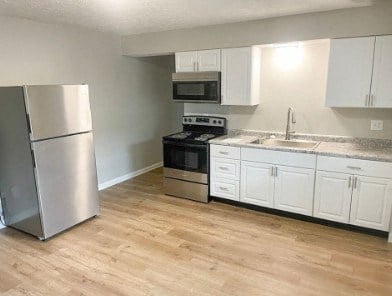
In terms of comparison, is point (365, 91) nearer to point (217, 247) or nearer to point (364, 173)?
point (364, 173)

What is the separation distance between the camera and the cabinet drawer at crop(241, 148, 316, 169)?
3.18 meters

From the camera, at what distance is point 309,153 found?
10.3 ft

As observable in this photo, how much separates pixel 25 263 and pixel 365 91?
3716mm

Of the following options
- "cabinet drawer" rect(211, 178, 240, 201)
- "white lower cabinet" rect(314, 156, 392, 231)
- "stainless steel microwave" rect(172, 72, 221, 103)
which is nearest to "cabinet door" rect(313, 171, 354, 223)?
"white lower cabinet" rect(314, 156, 392, 231)

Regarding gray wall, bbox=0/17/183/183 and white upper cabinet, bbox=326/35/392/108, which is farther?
gray wall, bbox=0/17/183/183

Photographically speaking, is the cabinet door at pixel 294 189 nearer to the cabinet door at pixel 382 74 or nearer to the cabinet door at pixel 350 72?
the cabinet door at pixel 350 72

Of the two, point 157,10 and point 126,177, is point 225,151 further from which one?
point 126,177

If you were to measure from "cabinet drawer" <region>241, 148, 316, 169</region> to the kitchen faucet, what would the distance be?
1.76 feet

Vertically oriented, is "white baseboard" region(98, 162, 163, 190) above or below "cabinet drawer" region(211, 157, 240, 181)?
below

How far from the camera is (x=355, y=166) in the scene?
2.95 metres

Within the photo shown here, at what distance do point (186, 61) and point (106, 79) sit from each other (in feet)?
4.17

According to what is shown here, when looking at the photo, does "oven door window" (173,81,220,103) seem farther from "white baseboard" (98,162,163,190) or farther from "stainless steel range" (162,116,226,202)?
"white baseboard" (98,162,163,190)

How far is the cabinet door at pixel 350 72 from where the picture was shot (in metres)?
2.98

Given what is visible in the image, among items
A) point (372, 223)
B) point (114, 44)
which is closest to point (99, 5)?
point (114, 44)
